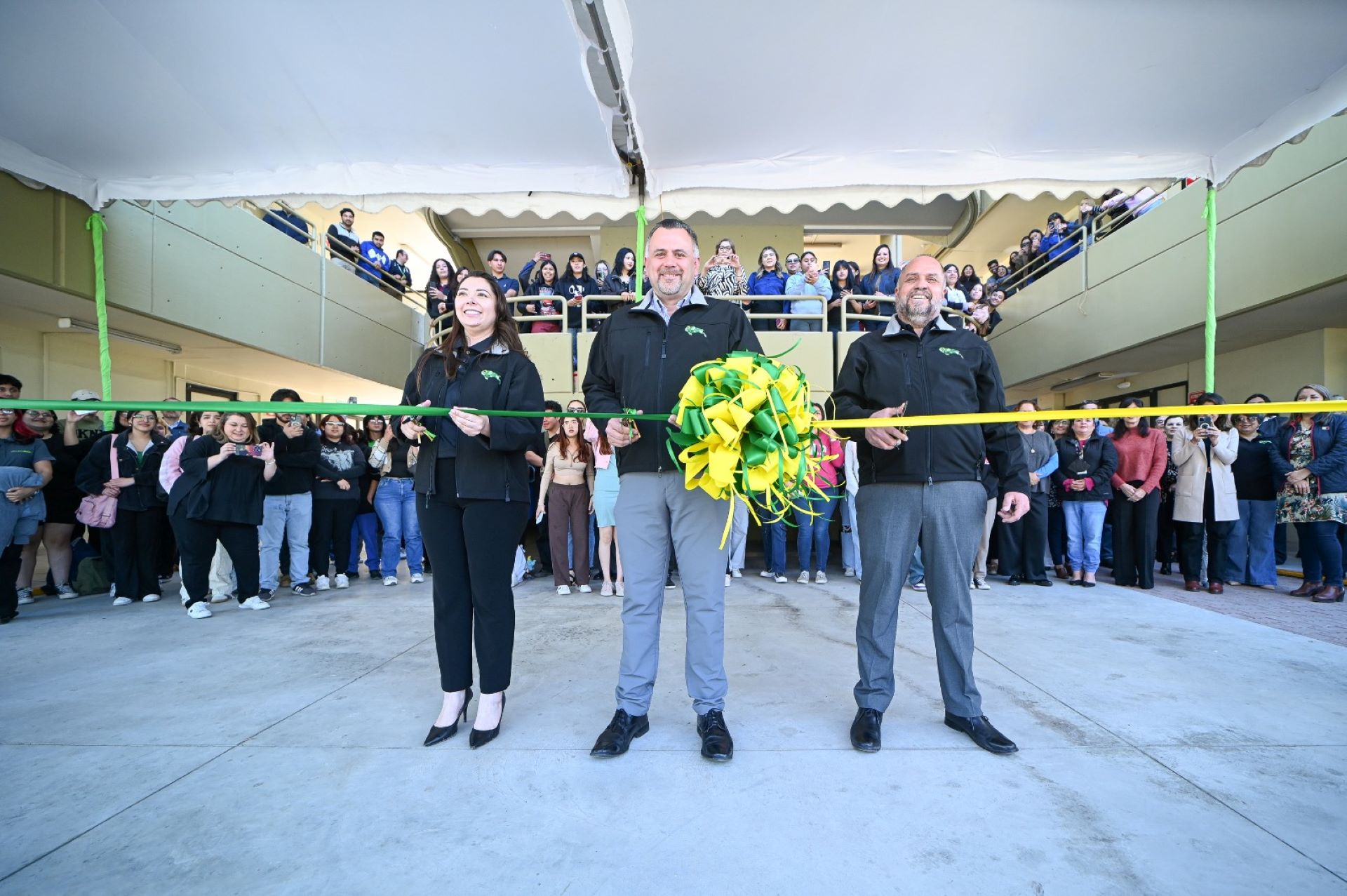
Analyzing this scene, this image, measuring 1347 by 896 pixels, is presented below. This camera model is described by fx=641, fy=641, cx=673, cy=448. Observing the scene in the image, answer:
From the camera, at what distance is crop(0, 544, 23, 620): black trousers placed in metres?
4.73

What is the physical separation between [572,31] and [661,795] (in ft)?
11.2

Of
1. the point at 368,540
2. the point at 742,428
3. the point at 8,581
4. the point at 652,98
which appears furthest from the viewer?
the point at 368,540

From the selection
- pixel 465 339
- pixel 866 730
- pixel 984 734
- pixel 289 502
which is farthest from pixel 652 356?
pixel 289 502

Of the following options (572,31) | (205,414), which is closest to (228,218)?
(205,414)

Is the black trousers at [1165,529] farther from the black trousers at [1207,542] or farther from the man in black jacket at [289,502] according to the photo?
the man in black jacket at [289,502]

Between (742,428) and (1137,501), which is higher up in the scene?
(742,428)

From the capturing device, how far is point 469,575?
8.18 feet

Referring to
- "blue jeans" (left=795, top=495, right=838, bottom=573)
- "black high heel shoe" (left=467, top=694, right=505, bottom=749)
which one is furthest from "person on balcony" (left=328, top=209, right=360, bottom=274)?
"black high heel shoe" (left=467, top=694, right=505, bottom=749)

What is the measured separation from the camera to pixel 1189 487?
20.2 ft

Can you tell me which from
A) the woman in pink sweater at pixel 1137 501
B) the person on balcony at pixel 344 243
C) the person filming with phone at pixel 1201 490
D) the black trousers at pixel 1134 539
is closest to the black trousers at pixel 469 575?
the woman in pink sweater at pixel 1137 501

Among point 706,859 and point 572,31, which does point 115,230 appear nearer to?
point 572,31

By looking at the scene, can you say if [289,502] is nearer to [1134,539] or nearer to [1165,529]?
[1134,539]

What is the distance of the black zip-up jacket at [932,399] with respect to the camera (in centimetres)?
247

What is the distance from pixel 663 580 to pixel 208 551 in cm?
450
